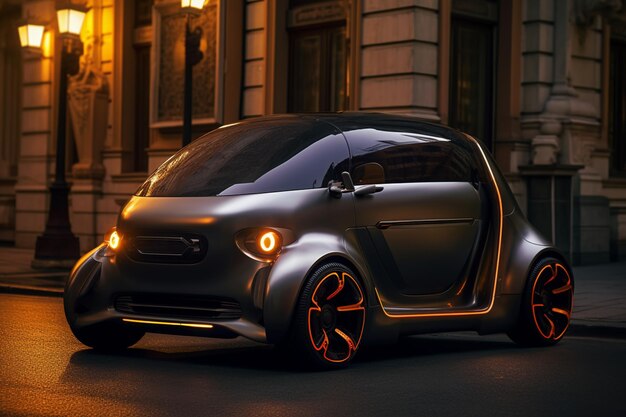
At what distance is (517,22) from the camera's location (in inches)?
787

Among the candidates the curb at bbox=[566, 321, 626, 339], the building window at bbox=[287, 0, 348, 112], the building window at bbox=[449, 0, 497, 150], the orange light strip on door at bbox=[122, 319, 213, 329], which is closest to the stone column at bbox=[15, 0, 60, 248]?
the building window at bbox=[287, 0, 348, 112]

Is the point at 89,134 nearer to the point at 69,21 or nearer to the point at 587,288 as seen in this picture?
the point at 69,21

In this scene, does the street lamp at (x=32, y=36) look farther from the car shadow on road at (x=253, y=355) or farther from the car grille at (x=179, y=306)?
the car grille at (x=179, y=306)

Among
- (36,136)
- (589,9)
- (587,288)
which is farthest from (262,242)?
(36,136)

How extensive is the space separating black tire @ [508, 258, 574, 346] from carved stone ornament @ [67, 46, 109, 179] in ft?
50.1

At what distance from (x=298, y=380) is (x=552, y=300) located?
9.49ft

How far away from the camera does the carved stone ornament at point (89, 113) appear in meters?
23.7

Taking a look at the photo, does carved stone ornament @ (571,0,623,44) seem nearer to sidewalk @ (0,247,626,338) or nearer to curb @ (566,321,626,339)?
sidewalk @ (0,247,626,338)

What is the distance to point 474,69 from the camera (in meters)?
20.3

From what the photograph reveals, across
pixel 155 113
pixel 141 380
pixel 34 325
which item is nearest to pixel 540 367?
pixel 141 380

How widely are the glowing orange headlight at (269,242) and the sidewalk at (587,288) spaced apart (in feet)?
12.3

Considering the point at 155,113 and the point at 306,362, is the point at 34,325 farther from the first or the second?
the point at 155,113

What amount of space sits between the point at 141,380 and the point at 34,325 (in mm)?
3483

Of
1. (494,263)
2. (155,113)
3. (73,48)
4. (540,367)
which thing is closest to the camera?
(540,367)
